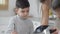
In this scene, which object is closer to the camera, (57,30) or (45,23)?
(57,30)

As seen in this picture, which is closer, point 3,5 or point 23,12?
point 23,12

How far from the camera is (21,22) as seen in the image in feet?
3.54

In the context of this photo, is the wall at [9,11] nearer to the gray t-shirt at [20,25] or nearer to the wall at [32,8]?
the wall at [32,8]

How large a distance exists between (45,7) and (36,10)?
0.86ft

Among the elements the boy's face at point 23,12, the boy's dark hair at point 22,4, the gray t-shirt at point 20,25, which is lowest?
the gray t-shirt at point 20,25

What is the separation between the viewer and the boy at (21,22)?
103 centimetres

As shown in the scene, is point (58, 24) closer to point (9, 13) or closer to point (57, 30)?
point (57, 30)

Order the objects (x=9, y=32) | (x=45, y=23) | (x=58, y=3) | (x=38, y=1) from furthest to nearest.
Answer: (x=38, y=1), (x=45, y=23), (x=58, y=3), (x=9, y=32)

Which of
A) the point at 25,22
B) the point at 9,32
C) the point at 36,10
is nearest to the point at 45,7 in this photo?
the point at 36,10

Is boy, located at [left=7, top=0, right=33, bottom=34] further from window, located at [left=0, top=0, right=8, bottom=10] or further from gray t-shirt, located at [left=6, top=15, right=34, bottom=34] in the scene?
window, located at [left=0, top=0, right=8, bottom=10]

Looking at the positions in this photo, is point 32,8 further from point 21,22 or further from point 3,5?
point 21,22

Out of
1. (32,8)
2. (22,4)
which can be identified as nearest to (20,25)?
(22,4)

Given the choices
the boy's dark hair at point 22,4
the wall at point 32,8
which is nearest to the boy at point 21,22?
the boy's dark hair at point 22,4

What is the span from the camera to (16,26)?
106 cm
